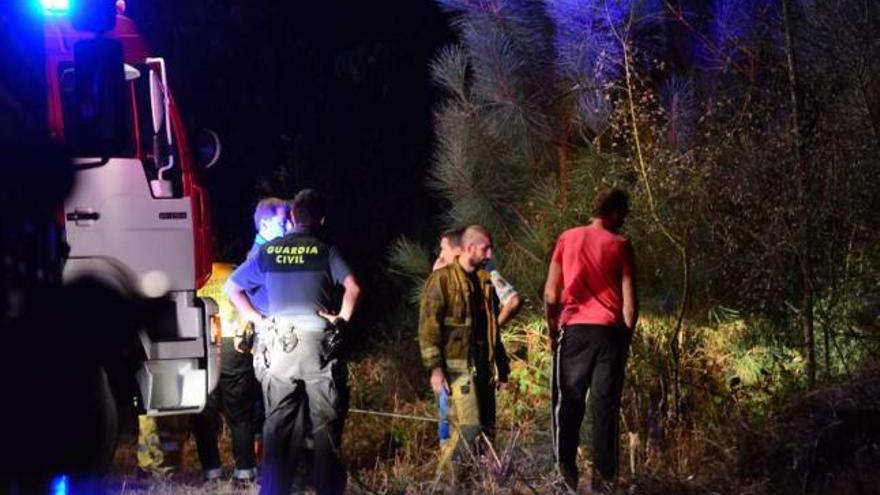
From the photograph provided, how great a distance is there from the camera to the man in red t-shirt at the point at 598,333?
7.98 meters

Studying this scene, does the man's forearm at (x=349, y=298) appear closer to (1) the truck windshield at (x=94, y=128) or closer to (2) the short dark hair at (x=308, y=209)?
(2) the short dark hair at (x=308, y=209)

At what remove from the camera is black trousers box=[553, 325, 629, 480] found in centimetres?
798

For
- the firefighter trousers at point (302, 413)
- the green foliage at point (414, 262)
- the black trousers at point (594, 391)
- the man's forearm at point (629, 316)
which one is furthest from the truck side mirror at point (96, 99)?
the green foliage at point (414, 262)

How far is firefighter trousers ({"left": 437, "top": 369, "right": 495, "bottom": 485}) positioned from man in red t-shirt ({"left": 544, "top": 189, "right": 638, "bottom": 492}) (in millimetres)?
511

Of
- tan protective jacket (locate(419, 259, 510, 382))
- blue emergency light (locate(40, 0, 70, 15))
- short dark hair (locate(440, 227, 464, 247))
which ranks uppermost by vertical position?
blue emergency light (locate(40, 0, 70, 15))

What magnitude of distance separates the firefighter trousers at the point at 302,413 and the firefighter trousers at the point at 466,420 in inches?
31.1

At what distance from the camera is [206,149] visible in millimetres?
9938

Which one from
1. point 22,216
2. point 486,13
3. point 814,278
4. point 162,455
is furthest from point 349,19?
point 22,216

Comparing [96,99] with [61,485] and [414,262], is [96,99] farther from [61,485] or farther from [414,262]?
[414,262]

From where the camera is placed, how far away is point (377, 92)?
18125mm

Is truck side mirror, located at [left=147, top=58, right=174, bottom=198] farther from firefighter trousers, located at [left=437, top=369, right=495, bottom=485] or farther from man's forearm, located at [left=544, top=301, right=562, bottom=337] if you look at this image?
man's forearm, located at [left=544, top=301, right=562, bottom=337]

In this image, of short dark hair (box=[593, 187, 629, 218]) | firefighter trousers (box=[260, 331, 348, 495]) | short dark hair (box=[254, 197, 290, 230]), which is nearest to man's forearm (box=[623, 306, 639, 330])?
short dark hair (box=[593, 187, 629, 218])

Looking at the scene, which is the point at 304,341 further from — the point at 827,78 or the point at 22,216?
the point at 827,78

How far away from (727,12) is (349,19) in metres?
10.1
